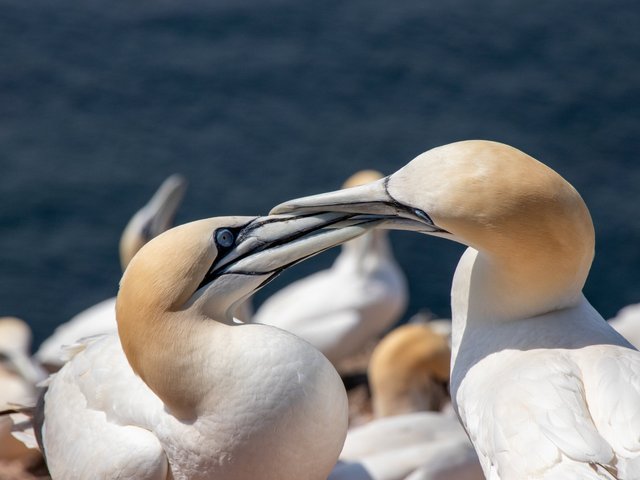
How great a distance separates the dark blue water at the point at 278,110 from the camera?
12.3 metres

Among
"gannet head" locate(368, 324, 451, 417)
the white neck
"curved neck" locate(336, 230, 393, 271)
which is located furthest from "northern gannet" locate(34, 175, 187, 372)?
the white neck

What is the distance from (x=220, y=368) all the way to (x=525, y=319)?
1.01 metres

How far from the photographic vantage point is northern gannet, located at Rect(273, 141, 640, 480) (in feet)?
11.9

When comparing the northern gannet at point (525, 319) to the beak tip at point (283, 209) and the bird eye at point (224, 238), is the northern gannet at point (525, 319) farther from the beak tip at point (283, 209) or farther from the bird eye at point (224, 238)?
the bird eye at point (224, 238)

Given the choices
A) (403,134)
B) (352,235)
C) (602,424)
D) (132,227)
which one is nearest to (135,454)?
(352,235)

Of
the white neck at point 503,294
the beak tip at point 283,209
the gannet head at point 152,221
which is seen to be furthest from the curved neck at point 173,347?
the gannet head at point 152,221

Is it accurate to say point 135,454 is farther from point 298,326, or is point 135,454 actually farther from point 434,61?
point 434,61

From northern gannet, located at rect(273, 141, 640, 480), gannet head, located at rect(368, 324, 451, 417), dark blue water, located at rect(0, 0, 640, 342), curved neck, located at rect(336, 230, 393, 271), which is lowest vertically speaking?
dark blue water, located at rect(0, 0, 640, 342)

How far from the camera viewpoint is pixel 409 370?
7.66 m

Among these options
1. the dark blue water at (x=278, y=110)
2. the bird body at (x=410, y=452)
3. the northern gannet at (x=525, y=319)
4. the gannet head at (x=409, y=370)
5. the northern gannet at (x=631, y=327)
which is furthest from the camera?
the dark blue water at (x=278, y=110)

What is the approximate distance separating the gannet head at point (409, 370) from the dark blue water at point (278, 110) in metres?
3.88

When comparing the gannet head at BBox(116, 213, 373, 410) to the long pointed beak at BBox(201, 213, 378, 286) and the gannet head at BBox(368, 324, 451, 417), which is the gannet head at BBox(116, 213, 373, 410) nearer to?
the long pointed beak at BBox(201, 213, 378, 286)

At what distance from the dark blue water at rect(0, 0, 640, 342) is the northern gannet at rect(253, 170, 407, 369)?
6.89 ft

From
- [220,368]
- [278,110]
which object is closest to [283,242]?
[220,368]
